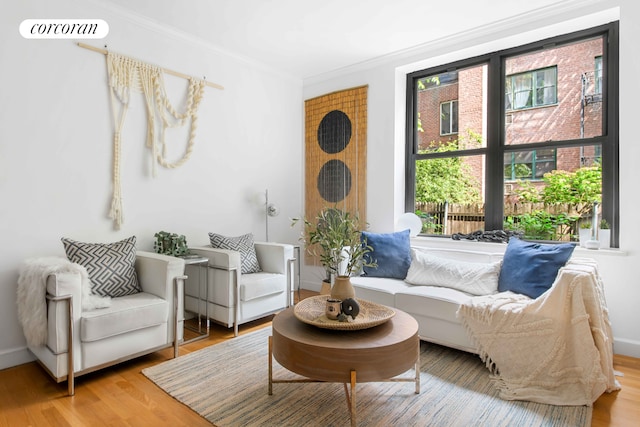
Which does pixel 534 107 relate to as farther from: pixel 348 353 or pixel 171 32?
pixel 171 32

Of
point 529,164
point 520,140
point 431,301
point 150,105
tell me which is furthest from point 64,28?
point 529,164

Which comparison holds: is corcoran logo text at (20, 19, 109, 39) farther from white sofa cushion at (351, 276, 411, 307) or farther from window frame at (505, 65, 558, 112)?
window frame at (505, 65, 558, 112)

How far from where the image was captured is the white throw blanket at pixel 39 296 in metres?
2.26

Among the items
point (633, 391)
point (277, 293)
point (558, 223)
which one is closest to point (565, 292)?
point (633, 391)

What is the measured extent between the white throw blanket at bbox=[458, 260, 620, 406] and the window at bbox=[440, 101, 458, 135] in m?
2.09

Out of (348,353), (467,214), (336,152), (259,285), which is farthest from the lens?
(336,152)

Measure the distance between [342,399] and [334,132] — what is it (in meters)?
3.29

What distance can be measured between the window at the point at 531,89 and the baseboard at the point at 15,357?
463cm

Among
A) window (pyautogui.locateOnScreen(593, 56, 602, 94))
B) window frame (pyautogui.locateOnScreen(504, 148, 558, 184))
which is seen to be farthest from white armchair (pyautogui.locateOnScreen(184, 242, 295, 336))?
window (pyautogui.locateOnScreen(593, 56, 602, 94))

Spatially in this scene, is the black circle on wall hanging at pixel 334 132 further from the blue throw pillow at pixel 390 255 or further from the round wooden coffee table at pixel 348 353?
the round wooden coffee table at pixel 348 353

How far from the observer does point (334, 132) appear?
15.2ft

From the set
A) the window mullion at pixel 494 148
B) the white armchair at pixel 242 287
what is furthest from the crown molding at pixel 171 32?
the window mullion at pixel 494 148

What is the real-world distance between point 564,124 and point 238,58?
134 inches

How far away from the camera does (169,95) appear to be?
3.54 m
